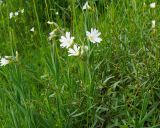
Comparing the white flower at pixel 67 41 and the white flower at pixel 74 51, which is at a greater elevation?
the white flower at pixel 67 41

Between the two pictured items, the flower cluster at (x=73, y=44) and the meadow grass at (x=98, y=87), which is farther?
the meadow grass at (x=98, y=87)

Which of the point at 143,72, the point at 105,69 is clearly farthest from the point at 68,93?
the point at 143,72

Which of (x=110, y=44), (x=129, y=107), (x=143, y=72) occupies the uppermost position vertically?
(x=110, y=44)

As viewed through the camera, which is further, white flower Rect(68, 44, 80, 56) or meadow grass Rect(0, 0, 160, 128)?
meadow grass Rect(0, 0, 160, 128)

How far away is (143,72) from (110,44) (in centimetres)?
31

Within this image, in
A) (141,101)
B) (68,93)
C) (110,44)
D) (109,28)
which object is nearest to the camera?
(141,101)

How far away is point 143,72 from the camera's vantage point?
80.7 inches

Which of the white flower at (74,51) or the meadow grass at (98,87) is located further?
the meadow grass at (98,87)

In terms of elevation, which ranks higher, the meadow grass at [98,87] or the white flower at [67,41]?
the white flower at [67,41]

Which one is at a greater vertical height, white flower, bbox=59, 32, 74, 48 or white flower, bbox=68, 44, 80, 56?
white flower, bbox=59, 32, 74, 48

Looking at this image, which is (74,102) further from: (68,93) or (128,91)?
(128,91)

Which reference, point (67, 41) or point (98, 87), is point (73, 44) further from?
point (98, 87)

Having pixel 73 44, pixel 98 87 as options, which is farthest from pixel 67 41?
pixel 98 87

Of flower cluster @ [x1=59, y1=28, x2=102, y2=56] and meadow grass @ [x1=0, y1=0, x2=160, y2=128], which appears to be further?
meadow grass @ [x1=0, y1=0, x2=160, y2=128]
